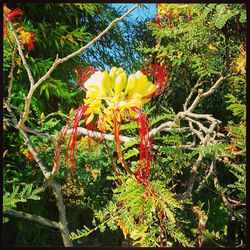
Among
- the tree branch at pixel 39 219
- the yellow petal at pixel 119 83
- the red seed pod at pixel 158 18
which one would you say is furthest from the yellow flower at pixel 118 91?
the red seed pod at pixel 158 18

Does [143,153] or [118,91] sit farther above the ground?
[118,91]

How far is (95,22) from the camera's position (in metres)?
2.36

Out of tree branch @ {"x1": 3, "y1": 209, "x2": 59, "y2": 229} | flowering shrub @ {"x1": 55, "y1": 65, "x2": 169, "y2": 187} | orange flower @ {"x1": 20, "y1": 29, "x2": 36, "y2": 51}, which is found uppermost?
orange flower @ {"x1": 20, "y1": 29, "x2": 36, "y2": 51}

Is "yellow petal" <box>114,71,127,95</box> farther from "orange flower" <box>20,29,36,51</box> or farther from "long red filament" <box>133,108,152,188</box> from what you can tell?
"orange flower" <box>20,29,36,51</box>

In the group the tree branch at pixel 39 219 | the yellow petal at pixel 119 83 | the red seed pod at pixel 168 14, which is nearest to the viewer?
the yellow petal at pixel 119 83

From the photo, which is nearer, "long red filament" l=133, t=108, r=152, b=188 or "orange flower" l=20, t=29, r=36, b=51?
"long red filament" l=133, t=108, r=152, b=188

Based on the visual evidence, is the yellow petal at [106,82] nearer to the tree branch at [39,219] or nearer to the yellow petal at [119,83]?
the yellow petal at [119,83]

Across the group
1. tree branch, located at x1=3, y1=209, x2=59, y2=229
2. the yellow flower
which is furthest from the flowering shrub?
tree branch, located at x1=3, y1=209, x2=59, y2=229

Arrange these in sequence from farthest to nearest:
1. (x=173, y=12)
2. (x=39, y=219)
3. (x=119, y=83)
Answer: (x=173, y=12)
(x=39, y=219)
(x=119, y=83)

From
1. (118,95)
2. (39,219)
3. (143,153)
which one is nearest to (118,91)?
(118,95)

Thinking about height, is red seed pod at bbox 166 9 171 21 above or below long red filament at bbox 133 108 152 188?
above

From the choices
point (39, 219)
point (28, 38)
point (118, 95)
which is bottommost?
point (39, 219)

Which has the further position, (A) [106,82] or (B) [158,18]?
(B) [158,18]

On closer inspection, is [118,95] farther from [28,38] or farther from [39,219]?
[28,38]
